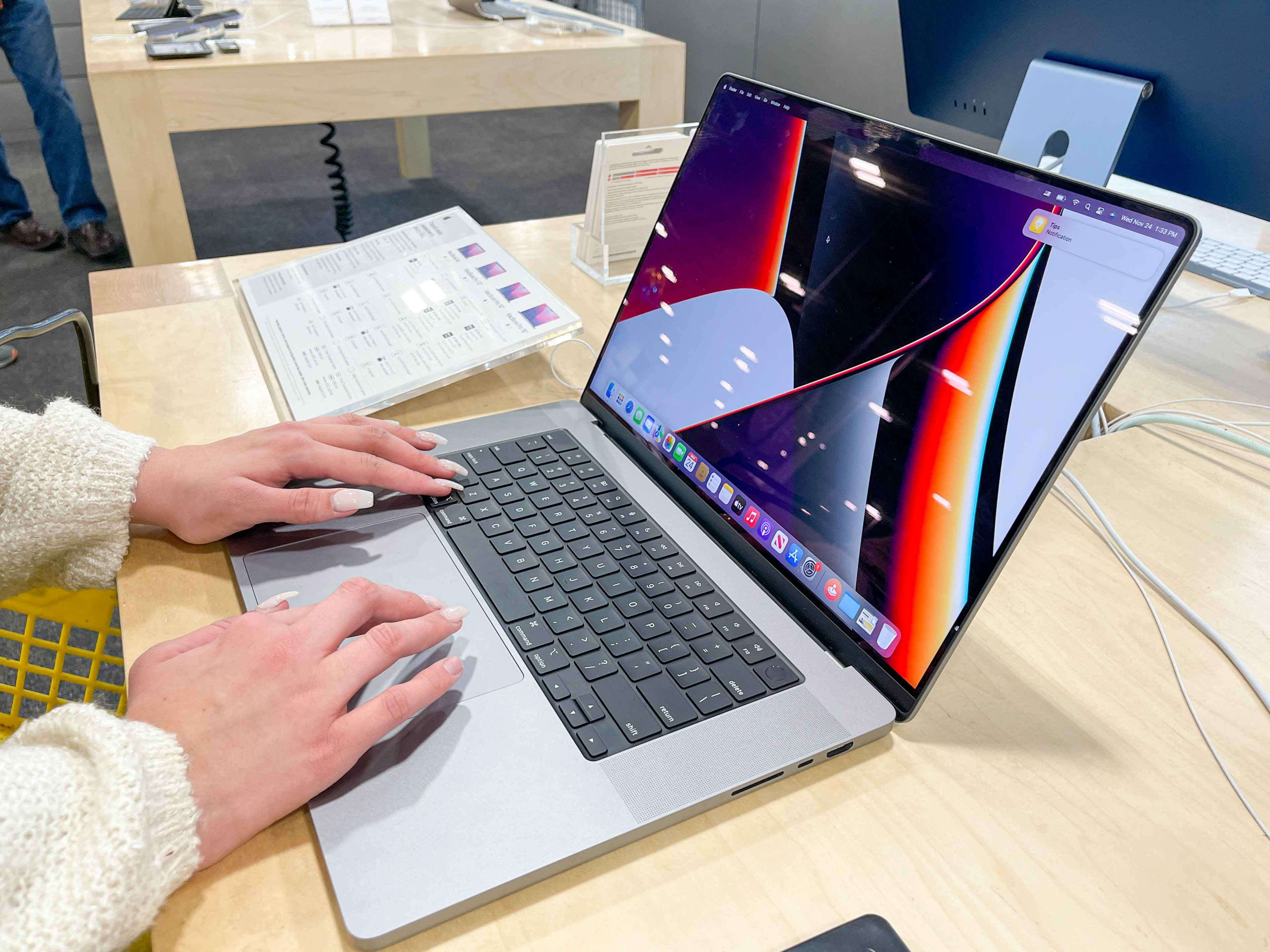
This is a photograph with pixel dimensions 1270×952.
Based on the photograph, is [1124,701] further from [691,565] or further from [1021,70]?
[1021,70]

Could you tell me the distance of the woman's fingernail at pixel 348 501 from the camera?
23.1 inches

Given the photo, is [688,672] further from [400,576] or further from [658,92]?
[658,92]

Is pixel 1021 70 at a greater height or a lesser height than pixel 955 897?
greater

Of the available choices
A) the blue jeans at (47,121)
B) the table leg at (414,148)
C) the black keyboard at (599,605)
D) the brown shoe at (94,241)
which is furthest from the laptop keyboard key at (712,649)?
the table leg at (414,148)

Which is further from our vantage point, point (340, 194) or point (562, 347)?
point (340, 194)

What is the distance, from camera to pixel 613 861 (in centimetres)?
42

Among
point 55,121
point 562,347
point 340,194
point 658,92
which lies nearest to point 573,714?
point 562,347

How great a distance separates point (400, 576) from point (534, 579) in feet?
0.30

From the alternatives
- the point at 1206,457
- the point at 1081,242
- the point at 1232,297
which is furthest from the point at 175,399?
the point at 1232,297

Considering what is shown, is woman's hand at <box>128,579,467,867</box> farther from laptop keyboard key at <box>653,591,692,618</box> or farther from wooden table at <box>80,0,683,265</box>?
wooden table at <box>80,0,683,265</box>

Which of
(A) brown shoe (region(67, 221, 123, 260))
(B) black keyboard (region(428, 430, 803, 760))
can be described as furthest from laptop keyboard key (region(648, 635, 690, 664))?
(A) brown shoe (region(67, 221, 123, 260))

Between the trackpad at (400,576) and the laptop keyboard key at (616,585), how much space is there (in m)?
0.08

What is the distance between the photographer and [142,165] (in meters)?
1.56

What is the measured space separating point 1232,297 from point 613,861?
3.36 feet
